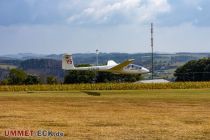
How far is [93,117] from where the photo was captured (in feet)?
79.0

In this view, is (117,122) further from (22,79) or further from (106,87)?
(22,79)

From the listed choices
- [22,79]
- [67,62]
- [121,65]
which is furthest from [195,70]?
[67,62]

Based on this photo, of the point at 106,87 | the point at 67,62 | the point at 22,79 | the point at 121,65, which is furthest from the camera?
the point at 22,79

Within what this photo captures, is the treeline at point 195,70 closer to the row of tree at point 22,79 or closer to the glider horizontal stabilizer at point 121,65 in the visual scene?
the row of tree at point 22,79

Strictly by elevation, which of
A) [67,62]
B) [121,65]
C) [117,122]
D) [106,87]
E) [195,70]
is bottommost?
[117,122]

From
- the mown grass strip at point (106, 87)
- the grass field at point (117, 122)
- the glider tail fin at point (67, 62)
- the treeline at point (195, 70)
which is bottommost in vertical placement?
the grass field at point (117, 122)

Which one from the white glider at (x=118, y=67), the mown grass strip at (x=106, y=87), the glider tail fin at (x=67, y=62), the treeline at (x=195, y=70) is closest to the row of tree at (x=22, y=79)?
the glider tail fin at (x=67, y=62)

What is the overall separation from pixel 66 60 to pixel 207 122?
54.4 metres

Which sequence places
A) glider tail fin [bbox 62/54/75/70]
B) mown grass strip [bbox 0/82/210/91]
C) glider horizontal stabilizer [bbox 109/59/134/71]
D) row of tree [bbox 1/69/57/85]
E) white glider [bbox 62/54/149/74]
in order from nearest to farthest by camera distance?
mown grass strip [bbox 0/82/210/91]
glider horizontal stabilizer [bbox 109/59/134/71]
white glider [bbox 62/54/149/74]
glider tail fin [bbox 62/54/75/70]
row of tree [bbox 1/69/57/85]

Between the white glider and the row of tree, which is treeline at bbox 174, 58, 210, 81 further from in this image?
the row of tree

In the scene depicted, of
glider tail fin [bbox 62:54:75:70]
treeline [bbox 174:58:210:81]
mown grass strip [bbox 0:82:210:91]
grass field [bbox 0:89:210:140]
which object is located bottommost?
grass field [bbox 0:89:210:140]

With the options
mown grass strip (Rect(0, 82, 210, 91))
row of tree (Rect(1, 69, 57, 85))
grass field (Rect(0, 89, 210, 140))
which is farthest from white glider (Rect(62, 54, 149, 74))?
grass field (Rect(0, 89, 210, 140))

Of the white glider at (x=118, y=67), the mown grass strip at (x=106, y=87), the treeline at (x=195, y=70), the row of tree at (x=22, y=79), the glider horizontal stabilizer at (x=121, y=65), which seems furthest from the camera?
the treeline at (x=195, y=70)

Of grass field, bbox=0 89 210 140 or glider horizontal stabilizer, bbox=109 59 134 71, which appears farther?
glider horizontal stabilizer, bbox=109 59 134 71
